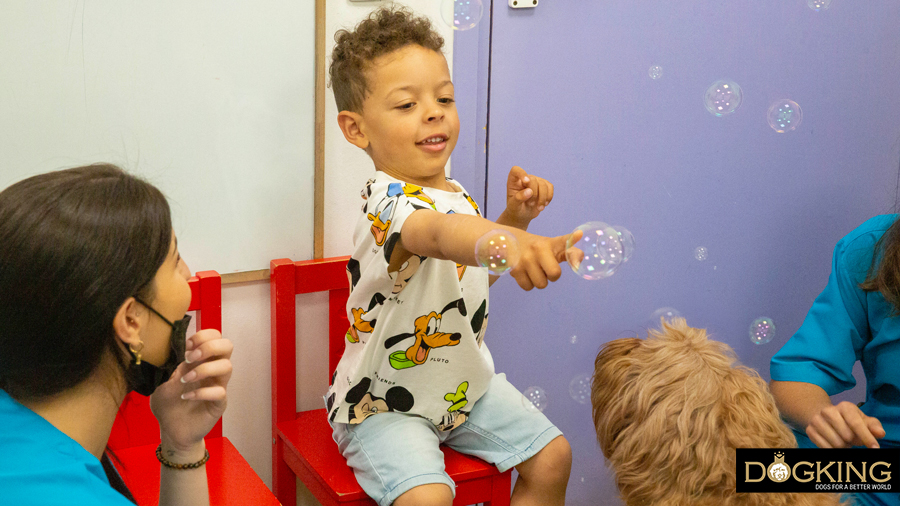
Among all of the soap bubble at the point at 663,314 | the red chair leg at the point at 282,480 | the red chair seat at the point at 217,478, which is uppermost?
the soap bubble at the point at 663,314

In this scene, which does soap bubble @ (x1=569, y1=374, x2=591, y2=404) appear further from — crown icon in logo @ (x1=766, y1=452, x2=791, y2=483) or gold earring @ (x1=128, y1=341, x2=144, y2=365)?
gold earring @ (x1=128, y1=341, x2=144, y2=365)

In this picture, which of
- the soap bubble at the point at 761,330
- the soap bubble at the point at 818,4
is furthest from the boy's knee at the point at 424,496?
the soap bubble at the point at 818,4

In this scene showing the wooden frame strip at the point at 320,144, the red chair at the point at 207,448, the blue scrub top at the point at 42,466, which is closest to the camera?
the blue scrub top at the point at 42,466

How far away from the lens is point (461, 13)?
1719mm

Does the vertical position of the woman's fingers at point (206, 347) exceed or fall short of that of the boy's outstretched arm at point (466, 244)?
it falls short

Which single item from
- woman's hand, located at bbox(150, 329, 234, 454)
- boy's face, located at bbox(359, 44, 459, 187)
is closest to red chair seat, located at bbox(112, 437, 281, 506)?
woman's hand, located at bbox(150, 329, 234, 454)

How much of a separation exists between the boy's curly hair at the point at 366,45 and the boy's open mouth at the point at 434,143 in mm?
150

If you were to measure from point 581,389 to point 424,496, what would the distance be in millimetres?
706

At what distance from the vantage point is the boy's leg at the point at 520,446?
5.14 feet

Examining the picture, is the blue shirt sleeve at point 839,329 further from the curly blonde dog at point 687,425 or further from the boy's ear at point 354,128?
the boy's ear at point 354,128

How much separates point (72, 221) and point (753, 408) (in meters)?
1.00

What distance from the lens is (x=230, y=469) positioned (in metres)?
1.56

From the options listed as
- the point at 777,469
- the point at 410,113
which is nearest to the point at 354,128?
the point at 410,113

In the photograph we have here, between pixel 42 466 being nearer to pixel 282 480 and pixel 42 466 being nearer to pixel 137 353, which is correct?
pixel 137 353
